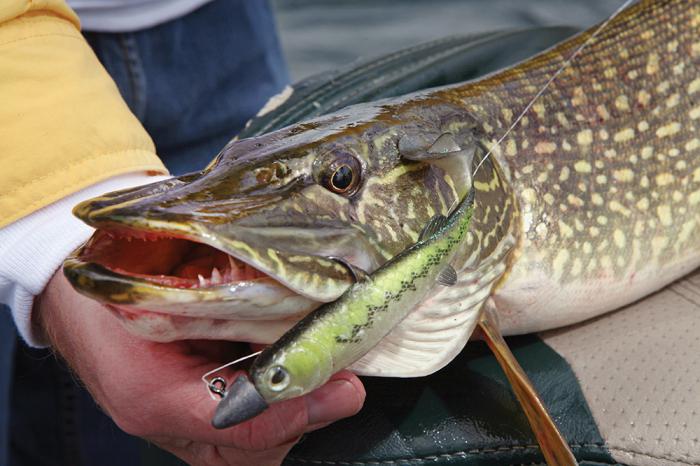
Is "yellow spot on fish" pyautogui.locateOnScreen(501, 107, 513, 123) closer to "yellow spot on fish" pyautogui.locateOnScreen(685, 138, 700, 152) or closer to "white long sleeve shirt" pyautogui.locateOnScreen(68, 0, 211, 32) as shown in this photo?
"yellow spot on fish" pyautogui.locateOnScreen(685, 138, 700, 152)

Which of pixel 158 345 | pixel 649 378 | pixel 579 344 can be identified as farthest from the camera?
pixel 579 344

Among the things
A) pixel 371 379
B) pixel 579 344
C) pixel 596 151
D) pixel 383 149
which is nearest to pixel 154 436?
pixel 371 379

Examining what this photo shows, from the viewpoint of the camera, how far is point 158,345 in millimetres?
871

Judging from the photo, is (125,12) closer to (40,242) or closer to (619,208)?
(40,242)

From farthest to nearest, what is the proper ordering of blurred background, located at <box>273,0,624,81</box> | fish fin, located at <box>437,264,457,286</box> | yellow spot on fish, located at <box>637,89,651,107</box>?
blurred background, located at <box>273,0,624,81</box>
yellow spot on fish, located at <box>637,89,651,107</box>
fish fin, located at <box>437,264,457,286</box>

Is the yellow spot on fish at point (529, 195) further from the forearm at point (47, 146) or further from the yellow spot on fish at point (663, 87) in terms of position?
the forearm at point (47, 146)

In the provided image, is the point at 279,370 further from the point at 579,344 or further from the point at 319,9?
the point at 319,9

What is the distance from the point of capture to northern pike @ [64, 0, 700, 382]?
28.4 inches

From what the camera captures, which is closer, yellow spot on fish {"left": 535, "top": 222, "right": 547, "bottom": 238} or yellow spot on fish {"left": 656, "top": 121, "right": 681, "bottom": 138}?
yellow spot on fish {"left": 535, "top": 222, "right": 547, "bottom": 238}

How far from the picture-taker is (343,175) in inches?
33.4

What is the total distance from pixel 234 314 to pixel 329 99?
0.70 meters

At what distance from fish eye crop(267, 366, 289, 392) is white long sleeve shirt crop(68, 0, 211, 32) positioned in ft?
3.20

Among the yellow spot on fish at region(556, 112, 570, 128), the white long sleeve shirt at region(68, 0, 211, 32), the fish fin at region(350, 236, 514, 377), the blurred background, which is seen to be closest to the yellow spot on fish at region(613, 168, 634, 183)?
the yellow spot on fish at region(556, 112, 570, 128)

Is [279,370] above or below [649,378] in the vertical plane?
above
